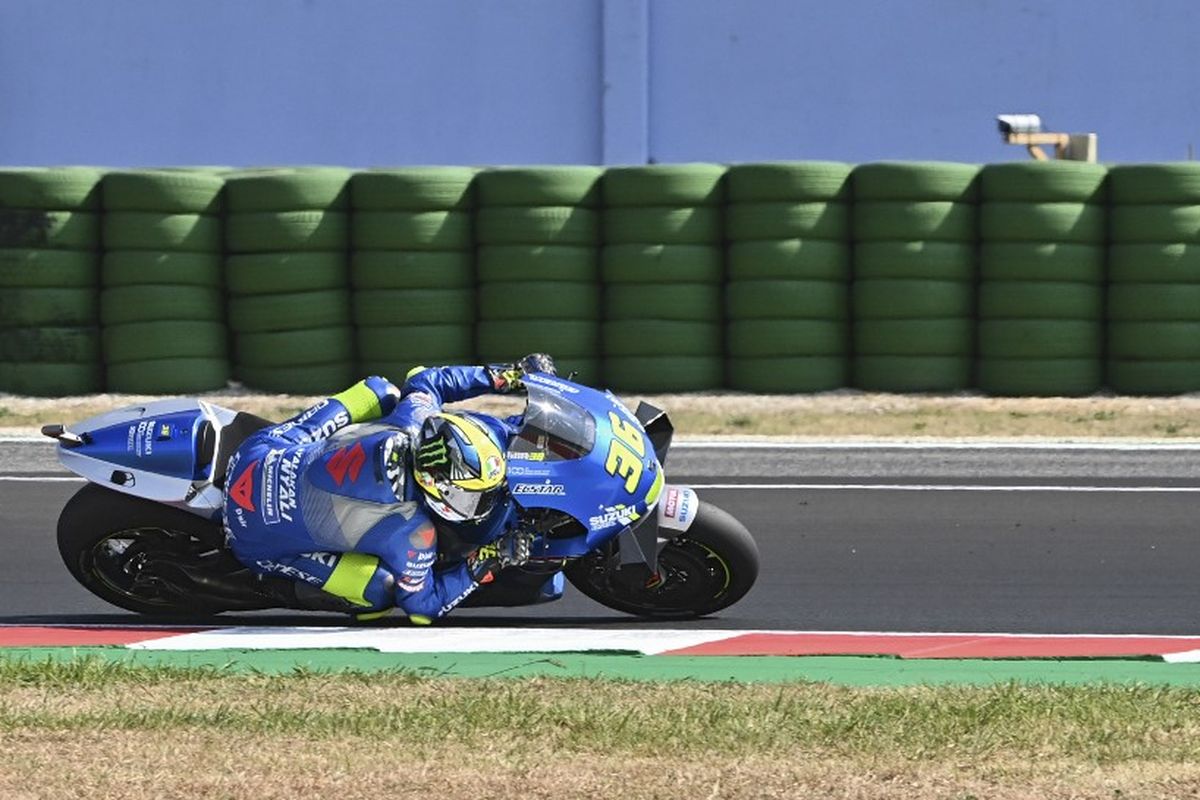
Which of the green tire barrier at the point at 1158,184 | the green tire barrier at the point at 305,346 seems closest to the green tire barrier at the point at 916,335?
the green tire barrier at the point at 1158,184

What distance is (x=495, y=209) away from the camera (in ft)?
48.6

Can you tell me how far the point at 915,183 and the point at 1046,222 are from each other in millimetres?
883

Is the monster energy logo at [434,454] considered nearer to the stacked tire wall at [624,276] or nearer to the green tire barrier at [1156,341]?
the stacked tire wall at [624,276]

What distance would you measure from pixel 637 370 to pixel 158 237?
3291 millimetres

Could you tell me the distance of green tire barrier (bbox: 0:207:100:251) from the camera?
14.8 meters

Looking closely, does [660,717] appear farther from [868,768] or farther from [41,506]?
[41,506]

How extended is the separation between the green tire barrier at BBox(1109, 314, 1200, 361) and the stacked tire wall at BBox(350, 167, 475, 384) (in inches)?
168

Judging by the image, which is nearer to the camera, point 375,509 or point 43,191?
point 375,509

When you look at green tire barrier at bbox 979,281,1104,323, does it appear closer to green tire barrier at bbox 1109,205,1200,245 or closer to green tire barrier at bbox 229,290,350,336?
green tire barrier at bbox 1109,205,1200,245

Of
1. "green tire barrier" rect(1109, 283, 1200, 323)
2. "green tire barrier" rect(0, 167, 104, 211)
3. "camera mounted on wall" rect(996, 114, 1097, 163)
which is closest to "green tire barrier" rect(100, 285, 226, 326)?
"green tire barrier" rect(0, 167, 104, 211)

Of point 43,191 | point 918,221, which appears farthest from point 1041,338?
point 43,191

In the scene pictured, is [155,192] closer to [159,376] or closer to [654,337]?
[159,376]

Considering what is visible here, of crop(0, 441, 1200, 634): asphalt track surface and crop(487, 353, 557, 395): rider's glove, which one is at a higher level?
crop(487, 353, 557, 395): rider's glove

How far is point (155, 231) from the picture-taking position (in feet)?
48.6
